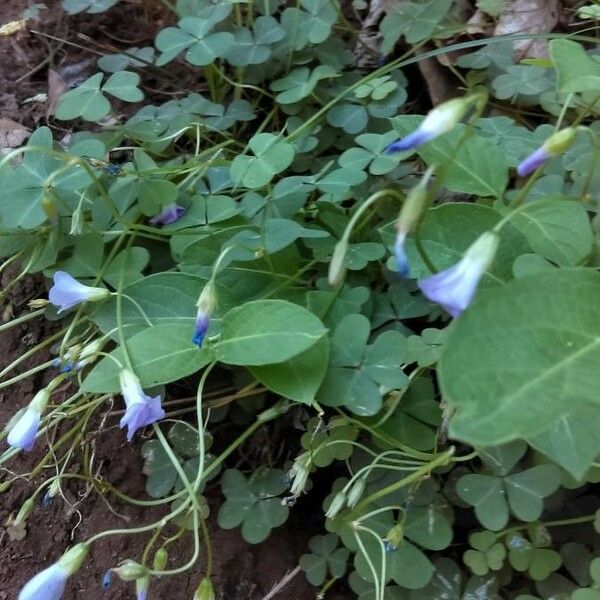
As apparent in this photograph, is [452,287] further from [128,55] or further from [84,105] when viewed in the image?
[128,55]

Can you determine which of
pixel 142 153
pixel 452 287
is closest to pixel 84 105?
pixel 142 153

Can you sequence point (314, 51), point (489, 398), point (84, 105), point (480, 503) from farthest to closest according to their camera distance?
point (314, 51)
point (84, 105)
point (480, 503)
point (489, 398)

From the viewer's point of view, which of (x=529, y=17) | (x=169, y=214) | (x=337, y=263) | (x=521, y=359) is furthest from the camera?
(x=529, y=17)

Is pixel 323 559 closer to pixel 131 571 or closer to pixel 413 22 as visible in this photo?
pixel 131 571

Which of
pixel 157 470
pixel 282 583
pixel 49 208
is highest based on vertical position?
pixel 49 208

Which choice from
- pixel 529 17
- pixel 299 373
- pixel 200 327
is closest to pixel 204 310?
pixel 200 327

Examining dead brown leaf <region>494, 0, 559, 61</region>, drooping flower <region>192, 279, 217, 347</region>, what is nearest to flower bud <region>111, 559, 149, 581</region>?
drooping flower <region>192, 279, 217, 347</region>
